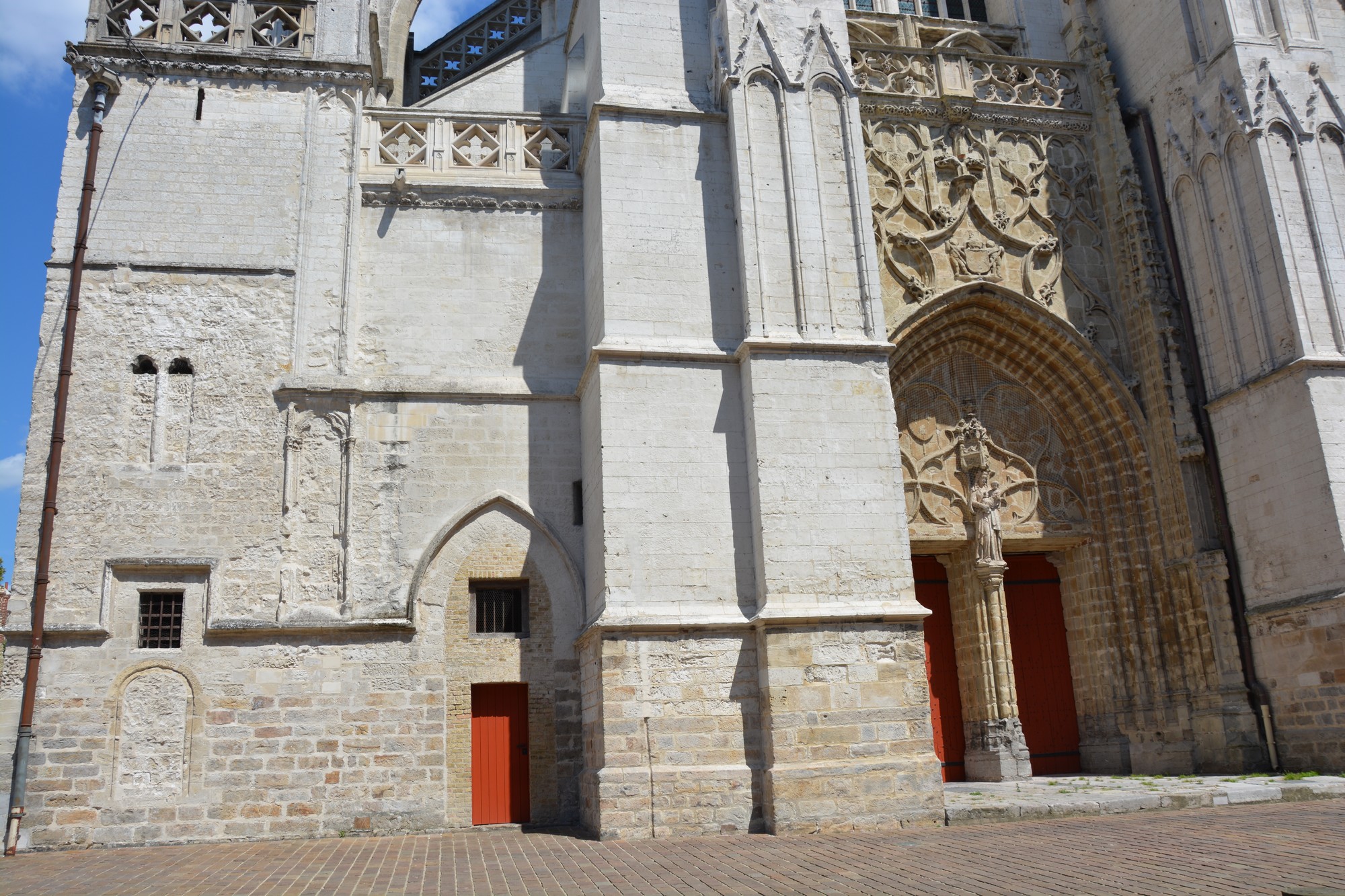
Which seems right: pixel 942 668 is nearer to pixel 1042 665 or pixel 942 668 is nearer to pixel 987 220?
pixel 1042 665

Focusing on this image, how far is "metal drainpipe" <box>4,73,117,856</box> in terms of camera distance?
902 cm

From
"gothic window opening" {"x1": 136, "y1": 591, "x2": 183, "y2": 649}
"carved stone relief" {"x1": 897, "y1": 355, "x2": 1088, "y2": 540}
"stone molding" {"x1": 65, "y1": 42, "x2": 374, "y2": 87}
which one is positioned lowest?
"gothic window opening" {"x1": 136, "y1": 591, "x2": 183, "y2": 649}

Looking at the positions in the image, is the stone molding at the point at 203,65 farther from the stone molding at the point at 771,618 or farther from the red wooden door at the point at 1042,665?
the red wooden door at the point at 1042,665

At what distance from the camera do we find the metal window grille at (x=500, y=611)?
1048cm

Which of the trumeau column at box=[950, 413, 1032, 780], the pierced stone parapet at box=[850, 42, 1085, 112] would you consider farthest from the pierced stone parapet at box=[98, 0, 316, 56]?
the trumeau column at box=[950, 413, 1032, 780]

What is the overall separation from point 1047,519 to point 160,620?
31.3 feet

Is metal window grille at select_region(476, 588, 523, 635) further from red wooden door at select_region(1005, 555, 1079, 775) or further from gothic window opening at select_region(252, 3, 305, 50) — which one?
gothic window opening at select_region(252, 3, 305, 50)

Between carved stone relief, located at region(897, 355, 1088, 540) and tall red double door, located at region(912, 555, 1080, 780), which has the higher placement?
carved stone relief, located at region(897, 355, 1088, 540)

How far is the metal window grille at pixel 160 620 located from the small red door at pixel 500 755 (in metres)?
2.77

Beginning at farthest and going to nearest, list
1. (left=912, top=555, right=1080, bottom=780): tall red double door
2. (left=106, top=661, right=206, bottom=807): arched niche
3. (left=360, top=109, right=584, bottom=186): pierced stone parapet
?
(left=912, top=555, right=1080, bottom=780): tall red double door, (left=360, top=109, right=584, bottom=186): pierced stone parapet, (left=106, top=661, right=206, bottom=807): arched niche

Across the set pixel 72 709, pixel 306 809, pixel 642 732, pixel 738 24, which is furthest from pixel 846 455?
pixel 72 709

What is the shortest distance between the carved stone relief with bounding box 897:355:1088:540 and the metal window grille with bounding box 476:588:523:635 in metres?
4.59

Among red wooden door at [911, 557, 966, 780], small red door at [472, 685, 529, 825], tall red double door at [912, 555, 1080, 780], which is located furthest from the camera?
tall red double door at [912, 555, 1080, 780]

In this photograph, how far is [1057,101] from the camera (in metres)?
13.6
